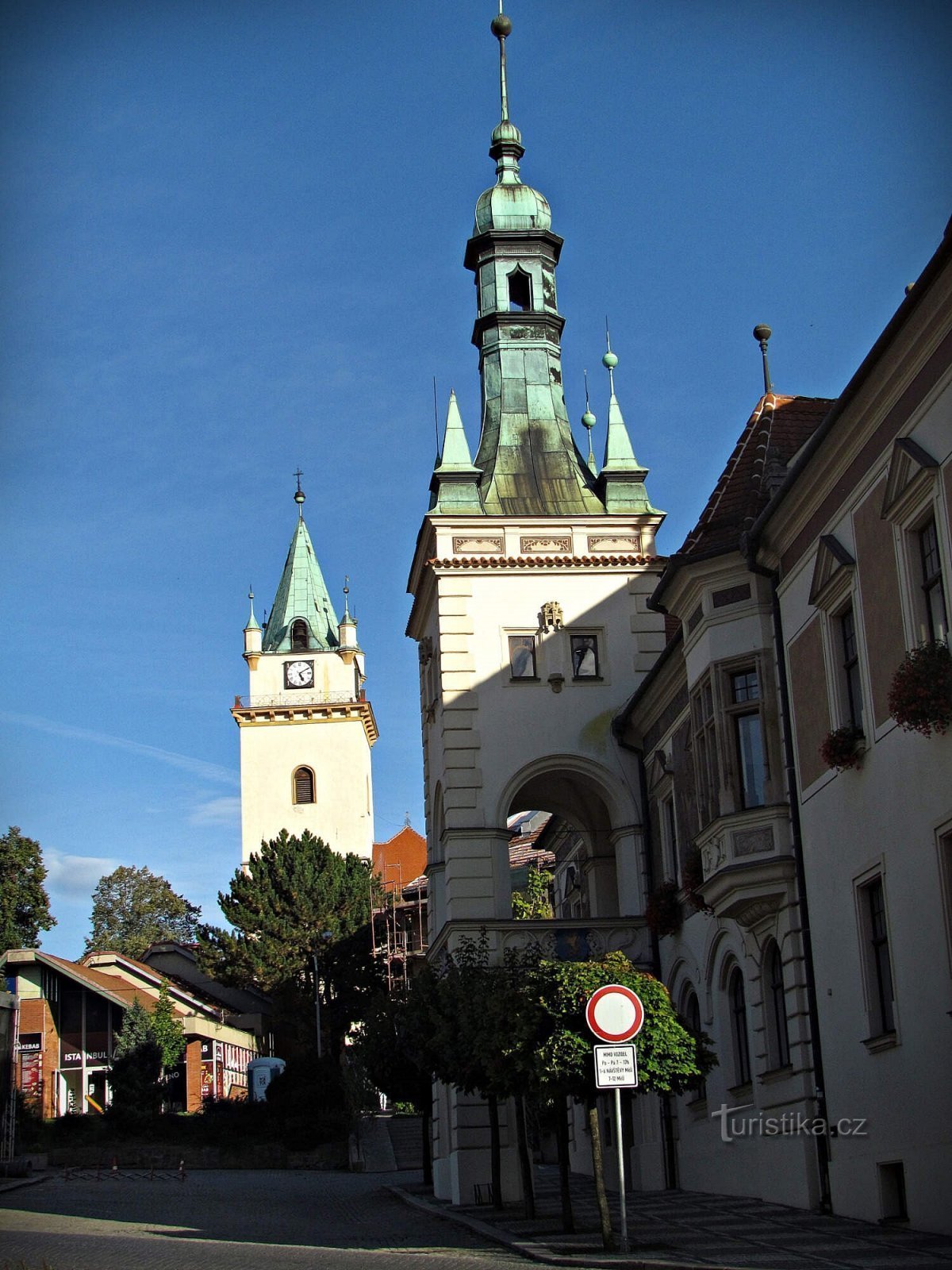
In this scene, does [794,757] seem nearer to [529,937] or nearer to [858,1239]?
[858,1239]

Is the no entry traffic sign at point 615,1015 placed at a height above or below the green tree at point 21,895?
below

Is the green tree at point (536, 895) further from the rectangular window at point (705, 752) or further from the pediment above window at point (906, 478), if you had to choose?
the pediment above window at point (906, 478)

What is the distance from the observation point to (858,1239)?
1664 centimetres

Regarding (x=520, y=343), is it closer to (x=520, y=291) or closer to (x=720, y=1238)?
(x=520, y=291)

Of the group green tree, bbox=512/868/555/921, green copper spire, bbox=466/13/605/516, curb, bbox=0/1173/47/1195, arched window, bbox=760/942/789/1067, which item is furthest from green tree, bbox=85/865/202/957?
arched window, bbox=760/942/789/1067

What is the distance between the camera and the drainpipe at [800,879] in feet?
66.1

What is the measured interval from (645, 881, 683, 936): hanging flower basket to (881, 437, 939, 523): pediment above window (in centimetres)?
1175

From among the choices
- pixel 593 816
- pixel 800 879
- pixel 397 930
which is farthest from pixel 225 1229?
pixel 397 930

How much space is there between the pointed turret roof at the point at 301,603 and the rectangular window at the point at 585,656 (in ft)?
193

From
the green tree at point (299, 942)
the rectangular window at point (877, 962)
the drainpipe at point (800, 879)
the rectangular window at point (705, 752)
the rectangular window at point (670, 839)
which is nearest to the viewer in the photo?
the rectangular window at point (877, 962)

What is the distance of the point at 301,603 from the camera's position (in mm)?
93688

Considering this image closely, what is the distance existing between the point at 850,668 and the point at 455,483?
1531 cm

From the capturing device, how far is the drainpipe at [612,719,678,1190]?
28.1 metres

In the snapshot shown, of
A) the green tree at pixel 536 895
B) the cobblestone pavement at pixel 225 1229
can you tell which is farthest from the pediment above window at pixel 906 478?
the green tree at pixel 536 895
